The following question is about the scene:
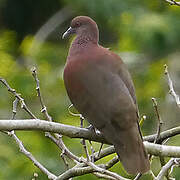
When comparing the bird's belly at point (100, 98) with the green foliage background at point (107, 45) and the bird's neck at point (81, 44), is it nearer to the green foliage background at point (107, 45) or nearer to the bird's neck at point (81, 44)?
the bird's neck at point (81, 44)

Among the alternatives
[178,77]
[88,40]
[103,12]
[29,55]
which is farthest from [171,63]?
[88,40]

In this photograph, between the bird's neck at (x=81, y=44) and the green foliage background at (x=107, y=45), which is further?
the green foliage background at (x=107, y=45)

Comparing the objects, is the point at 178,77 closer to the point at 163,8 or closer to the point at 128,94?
the point at 163,8

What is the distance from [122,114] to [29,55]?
15.3 ft

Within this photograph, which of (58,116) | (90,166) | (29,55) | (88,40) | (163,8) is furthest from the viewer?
(163,8)

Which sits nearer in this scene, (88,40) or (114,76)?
(114,76)

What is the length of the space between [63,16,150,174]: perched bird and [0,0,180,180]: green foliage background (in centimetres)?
252

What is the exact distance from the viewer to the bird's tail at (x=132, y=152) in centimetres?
387

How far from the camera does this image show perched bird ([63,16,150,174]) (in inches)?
153

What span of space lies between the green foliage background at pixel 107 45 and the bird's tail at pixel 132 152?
8.62 feet

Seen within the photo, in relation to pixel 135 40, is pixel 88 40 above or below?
above

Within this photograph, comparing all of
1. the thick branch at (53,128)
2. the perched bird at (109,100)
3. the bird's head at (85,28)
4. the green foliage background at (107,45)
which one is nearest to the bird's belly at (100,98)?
the perched bird at (109,100)

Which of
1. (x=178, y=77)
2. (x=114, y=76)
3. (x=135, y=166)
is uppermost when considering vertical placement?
(x=114, y=76)

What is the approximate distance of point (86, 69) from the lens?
4023 millimetres
